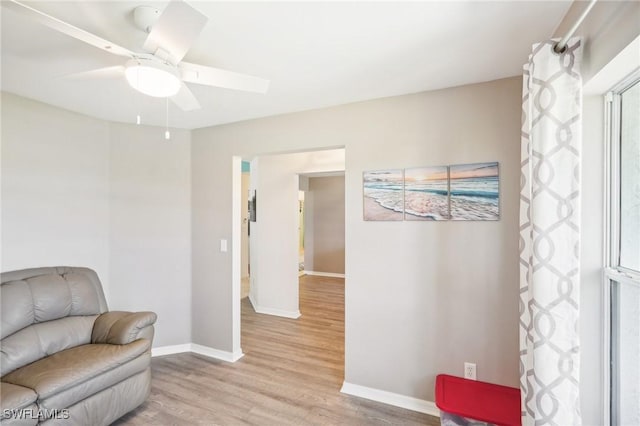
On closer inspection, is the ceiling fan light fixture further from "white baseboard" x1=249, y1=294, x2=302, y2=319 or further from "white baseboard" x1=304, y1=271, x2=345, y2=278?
"white baseboard" x1=304, y1=271, x2=345, y2=278

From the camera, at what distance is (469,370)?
2.05m

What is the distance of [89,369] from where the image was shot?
180cm

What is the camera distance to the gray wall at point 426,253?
6.48 ft

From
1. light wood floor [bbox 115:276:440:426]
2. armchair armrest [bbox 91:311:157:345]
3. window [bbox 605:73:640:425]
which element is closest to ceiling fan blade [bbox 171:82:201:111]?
armchair armrest [bbox 91:311:157:345]

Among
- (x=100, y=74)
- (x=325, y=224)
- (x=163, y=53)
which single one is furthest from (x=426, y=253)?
(x=325, y=224)

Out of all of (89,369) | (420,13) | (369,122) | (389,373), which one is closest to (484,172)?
(369,122)

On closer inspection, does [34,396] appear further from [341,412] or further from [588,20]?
[588,20]

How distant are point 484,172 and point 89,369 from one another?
299 centimetres

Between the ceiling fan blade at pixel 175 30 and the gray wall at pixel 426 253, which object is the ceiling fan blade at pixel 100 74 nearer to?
the ceiling fan blade at pixel 175 30

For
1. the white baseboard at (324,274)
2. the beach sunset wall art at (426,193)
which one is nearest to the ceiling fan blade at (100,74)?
the beach sunset wall art at (426,193)

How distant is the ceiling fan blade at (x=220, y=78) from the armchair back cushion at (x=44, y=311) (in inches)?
81.2

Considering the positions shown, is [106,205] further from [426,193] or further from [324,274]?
[324,274]

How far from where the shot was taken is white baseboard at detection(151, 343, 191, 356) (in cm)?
300

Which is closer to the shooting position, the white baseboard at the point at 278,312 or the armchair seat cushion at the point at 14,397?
the armchair seat cushion at the point at 14,397
